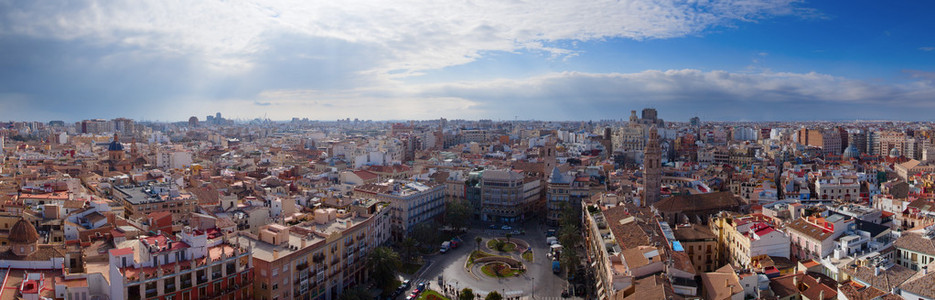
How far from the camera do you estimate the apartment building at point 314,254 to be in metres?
35.8

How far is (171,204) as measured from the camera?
50406 mm

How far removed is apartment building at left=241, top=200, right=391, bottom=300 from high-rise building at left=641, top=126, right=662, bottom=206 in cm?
2718

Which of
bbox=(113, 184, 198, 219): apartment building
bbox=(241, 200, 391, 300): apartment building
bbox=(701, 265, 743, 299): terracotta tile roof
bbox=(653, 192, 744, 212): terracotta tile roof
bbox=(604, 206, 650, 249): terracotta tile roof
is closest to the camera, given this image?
bbox=(701, 265, 743, 299): terracotta tile roof

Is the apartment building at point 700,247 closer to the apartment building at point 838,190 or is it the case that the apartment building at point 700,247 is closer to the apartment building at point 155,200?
the apartment building at point 838,190

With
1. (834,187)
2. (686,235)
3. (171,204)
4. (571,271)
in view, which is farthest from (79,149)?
(834,187)

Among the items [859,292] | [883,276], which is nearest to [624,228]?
[859,292]

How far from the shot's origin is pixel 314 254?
126 ft

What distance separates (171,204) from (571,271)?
33.4 meters

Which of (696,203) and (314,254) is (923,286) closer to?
(696,203)

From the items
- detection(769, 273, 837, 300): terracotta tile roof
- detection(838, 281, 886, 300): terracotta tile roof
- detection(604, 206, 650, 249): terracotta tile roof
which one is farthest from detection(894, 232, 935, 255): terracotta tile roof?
detection(604, 206, 650, 249): terracotta tile roof

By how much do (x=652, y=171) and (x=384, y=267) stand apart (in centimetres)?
2975

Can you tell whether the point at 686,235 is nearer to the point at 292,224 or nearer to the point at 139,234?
the point at 292,224

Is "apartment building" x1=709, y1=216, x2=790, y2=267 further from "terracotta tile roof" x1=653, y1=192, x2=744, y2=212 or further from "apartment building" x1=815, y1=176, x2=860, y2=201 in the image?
"apartment building" x1=815, y1=176, x2=860, y2=201

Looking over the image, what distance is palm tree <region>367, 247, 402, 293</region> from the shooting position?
4224 centimetres
